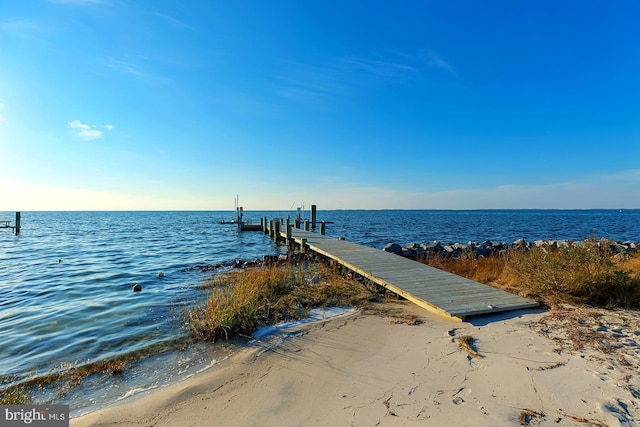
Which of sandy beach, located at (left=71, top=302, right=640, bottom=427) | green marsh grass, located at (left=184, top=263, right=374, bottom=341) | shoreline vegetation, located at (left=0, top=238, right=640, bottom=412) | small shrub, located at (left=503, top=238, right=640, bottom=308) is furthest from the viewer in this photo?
small shrub, located at (left=503, top=238, right=640, bottom=308)

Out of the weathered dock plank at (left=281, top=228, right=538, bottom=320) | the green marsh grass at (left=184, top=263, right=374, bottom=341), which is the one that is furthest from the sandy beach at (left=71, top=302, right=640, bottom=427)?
the green marsh grass at (left=184, top=263, right=374, bottom=341)

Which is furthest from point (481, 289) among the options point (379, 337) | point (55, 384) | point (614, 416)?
point (55, 384)

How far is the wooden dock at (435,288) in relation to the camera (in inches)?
223

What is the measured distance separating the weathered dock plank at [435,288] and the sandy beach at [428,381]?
1.33 ft

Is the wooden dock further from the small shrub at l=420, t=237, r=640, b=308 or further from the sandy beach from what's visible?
the small shrub at l=420, t=237, r=640, b=308

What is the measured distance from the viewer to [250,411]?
10.8 feet

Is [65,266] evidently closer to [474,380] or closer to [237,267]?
[237,267]

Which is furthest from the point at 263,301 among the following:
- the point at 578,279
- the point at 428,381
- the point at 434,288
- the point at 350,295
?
the point at 578,279

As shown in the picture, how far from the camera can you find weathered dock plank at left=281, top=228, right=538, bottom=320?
223 inches

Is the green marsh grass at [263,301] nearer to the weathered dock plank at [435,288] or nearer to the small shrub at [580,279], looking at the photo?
the weathered dock plank at [435,288]

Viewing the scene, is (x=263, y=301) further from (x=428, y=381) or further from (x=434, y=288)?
(x=428, y=381)

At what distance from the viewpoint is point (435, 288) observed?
272 inches

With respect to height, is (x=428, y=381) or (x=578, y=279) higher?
(x=578, y=279)

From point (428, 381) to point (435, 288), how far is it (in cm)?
360
